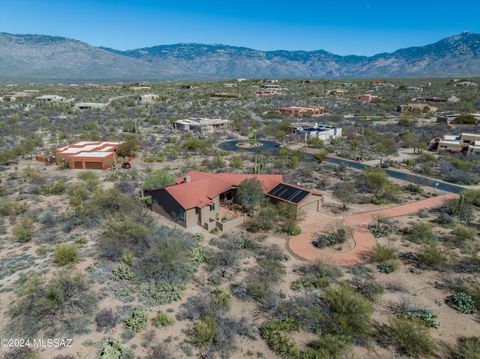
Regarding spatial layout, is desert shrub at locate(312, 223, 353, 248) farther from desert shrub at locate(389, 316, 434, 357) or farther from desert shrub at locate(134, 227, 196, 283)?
Result: desert shrub at locate(134, 227, 196, 283)

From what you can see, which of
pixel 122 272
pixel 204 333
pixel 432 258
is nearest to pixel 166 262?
pixel 122 272

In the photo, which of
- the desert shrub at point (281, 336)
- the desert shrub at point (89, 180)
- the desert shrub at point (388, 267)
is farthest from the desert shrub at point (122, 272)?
the desert shrub at point (89, 180)

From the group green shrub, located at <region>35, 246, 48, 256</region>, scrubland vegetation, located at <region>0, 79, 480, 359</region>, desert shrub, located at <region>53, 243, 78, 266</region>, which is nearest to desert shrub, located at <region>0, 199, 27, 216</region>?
scrubland vegetation, located at <region>0, 79, 480, 359</region>

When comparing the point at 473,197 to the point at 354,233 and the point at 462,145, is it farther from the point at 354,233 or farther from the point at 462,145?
the point at 462,145

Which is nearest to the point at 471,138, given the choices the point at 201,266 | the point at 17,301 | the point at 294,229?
the point at 294,229

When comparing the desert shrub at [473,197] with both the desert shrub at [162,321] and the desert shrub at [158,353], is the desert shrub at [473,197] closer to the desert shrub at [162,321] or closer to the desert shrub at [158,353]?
the desert shrub at [162,321]
